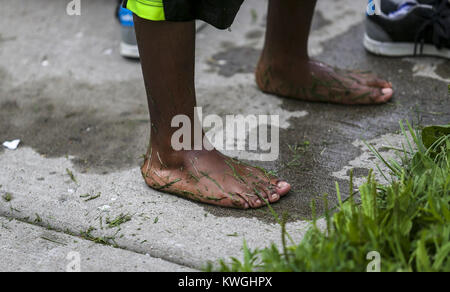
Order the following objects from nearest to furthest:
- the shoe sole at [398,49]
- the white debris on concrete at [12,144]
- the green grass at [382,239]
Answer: the green grass at [382,239], the white debris on concrete at [12,144], the shoe sole at [398,49]

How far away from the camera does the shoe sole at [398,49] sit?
95.2 inches

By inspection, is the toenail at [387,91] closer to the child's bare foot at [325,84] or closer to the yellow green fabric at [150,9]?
the child's bare foot at [325,84]

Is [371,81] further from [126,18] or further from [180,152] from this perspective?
[126,18]

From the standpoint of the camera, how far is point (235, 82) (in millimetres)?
2396

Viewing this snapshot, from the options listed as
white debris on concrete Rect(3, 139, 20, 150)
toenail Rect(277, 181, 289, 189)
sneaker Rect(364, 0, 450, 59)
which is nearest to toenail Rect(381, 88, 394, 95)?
sneaker Rect(364, 0, 450, 59)

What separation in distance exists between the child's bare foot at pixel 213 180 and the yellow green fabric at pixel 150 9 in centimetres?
44

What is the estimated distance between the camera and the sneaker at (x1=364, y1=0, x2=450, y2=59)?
2.32 metres

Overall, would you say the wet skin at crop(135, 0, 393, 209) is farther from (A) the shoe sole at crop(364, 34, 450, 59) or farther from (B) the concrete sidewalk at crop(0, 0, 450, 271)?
(A) the shoe sole at crop(364, 34, 450, 59)

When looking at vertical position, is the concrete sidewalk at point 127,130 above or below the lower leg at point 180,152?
below

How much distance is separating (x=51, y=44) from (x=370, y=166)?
1.87m

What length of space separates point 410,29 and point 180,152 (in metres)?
1.39

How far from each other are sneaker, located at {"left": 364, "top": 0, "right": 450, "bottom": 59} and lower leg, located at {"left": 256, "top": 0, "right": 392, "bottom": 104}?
35 centimetres

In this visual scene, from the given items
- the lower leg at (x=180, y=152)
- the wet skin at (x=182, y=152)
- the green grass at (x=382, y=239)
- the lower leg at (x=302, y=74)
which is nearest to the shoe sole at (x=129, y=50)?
the lower leg at (x=302, y=74)
